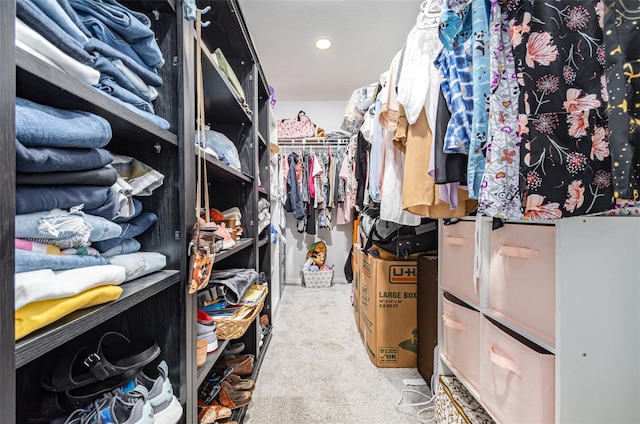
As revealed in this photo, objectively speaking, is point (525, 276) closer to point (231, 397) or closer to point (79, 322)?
point (79, 322)

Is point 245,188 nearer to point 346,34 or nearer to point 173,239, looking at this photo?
point 173,239

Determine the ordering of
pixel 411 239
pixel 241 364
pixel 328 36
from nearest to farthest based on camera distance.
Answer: pixel 241 364, pixel 411 239, pixel 328 36

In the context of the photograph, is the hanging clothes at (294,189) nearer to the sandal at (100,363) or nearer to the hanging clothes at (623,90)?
the sandal at (100,363)

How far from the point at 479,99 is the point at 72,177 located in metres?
0.90

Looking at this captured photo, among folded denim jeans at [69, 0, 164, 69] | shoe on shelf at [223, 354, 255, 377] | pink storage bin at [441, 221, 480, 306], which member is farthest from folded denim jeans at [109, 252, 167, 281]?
pink storage bin at [441, 221, 480, 306]

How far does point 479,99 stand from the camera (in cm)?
76

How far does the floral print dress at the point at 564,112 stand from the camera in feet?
1.97

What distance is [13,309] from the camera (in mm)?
327

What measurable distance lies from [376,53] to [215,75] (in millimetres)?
1997

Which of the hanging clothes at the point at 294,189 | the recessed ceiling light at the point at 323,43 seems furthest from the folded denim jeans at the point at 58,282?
the hanging clothes at the point at 294,189

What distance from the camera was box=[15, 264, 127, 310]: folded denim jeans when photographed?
351mm

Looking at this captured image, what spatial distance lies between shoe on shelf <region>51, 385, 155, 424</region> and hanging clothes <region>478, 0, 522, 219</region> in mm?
870

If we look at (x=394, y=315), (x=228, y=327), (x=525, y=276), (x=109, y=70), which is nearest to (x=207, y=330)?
(x=228, y=327)

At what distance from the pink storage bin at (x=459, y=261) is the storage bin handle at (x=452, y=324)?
0.11 metres
